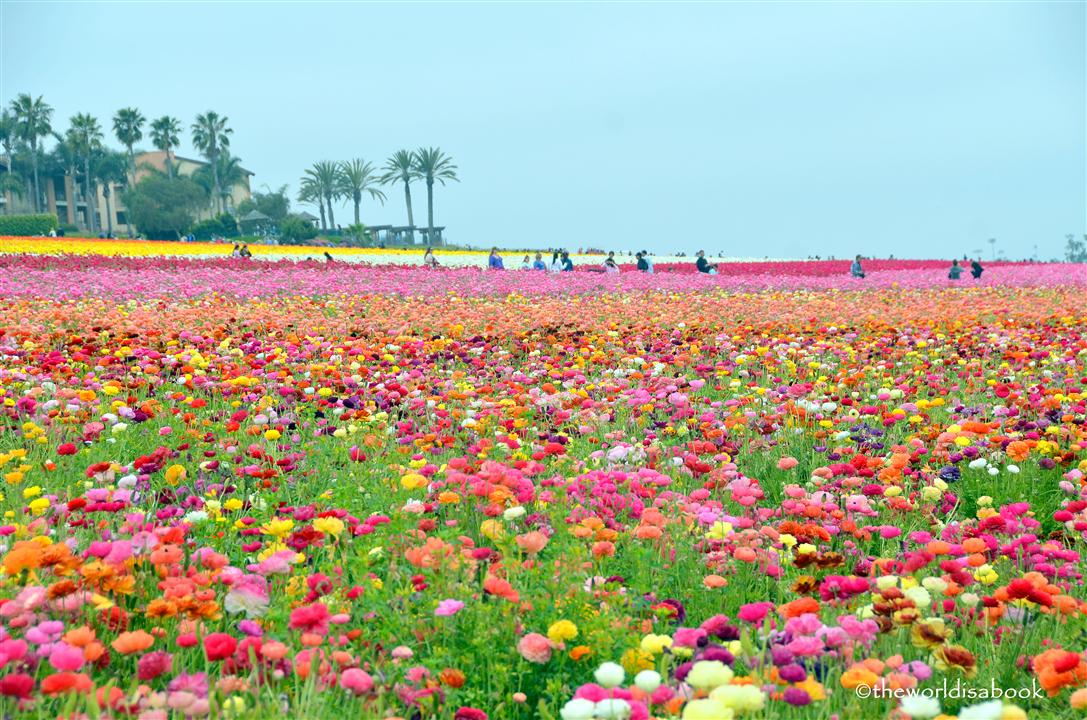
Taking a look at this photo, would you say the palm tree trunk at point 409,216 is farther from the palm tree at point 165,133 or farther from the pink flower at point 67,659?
the pink flower at point 67,659

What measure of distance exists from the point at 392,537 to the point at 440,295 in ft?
44.3

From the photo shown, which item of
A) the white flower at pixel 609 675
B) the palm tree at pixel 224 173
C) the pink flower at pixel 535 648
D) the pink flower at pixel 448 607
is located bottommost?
the pink flower at pixel 535 648

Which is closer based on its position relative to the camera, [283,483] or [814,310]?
[283,483]

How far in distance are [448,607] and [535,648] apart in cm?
27

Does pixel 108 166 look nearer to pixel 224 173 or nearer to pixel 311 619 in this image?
pixel 224 173

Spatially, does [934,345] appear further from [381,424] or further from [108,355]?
[108,355]

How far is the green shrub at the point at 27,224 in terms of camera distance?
58375 millimetres

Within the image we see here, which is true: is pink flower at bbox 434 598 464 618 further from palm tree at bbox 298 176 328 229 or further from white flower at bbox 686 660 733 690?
palm tree at bbox 298 176 328 229

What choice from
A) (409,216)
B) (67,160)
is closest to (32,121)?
(67,160)

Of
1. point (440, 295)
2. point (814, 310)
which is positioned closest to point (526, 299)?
point (440, 295)

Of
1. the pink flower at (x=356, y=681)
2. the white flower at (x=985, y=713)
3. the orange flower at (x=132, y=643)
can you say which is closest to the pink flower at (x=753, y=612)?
the white flower at (x=985, y=713)

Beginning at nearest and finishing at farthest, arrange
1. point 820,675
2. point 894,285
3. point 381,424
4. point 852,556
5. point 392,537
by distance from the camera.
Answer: point 820,675
point 392,537
point 852,556
point 381,424
point 894,285

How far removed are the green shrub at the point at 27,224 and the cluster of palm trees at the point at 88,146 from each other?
2515 cm

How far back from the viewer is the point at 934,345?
8.64m
